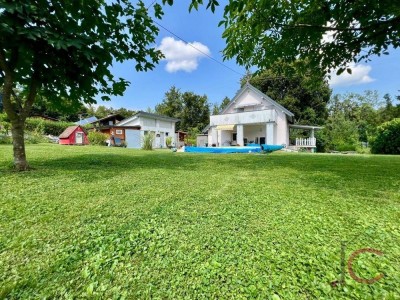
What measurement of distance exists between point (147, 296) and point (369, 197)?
10.8 feet

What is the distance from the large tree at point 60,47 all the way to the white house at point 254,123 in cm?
1835

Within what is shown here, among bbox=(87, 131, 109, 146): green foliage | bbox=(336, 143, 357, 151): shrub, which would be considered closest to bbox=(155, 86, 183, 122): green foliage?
bbox=(87, 131, 109, 146): green foliage

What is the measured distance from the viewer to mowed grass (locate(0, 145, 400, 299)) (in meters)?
1.42

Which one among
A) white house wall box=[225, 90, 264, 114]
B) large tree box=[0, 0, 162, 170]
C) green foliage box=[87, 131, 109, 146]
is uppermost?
white house wall box=[225, 90, 264, 114]

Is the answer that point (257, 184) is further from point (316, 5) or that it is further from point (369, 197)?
point (316, 5)

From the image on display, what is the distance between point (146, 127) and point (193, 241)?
28.8 m

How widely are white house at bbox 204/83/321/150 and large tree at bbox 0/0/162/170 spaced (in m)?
18.4

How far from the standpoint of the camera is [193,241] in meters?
1.95

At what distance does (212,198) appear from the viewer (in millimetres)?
3084

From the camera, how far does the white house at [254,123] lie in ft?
70.5

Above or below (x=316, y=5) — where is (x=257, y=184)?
below

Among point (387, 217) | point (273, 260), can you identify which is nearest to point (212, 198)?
point (273, 260)

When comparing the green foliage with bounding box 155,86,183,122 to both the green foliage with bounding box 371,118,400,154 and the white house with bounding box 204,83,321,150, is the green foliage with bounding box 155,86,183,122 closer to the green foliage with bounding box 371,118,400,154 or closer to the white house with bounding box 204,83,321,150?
the white house with bounding box 204,83,321,150

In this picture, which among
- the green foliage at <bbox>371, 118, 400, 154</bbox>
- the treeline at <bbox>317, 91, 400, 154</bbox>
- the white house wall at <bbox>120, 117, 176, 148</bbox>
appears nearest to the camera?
the green foliage at <bbox>371, 118, 400, 154</bbox>
